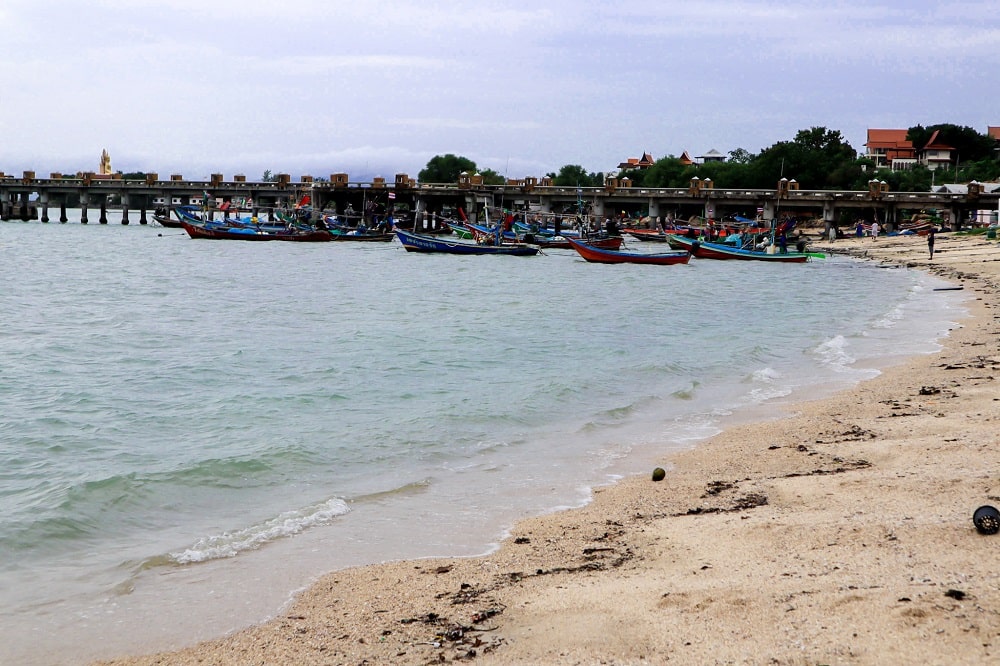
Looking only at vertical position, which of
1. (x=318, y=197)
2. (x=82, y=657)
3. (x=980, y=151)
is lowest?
(x=82, y=657)

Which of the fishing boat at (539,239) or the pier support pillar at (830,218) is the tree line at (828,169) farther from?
the fishing boat at (539,239)

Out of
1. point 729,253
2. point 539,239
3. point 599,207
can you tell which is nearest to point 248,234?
point 539,239

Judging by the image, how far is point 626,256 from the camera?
54469 millimetres

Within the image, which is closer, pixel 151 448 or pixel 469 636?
pixel 469 636

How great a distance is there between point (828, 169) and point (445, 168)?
64.8 m

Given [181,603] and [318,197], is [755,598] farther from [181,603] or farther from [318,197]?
Result: [318,197]

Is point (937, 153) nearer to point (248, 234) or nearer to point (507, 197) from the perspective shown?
point (507, 197)

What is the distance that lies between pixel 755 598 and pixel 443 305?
89.1 feet

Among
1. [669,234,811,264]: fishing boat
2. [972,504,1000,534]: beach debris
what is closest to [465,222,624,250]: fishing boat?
[669,234,811,264]: fishing boat

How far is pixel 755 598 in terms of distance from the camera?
5.61 metres

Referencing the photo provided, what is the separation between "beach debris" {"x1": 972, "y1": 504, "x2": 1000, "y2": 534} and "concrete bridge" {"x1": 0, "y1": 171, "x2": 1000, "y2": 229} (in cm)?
6879

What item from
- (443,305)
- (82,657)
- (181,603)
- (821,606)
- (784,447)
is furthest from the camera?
(443,305)

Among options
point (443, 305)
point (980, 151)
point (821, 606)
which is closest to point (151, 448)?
point (821, 606)

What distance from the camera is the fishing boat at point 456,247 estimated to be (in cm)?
6138
